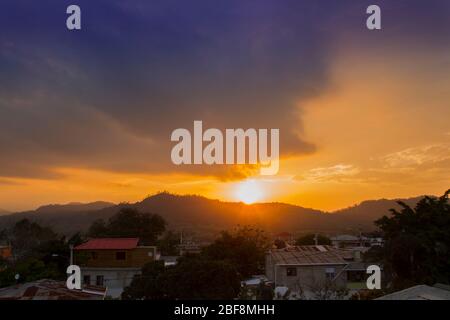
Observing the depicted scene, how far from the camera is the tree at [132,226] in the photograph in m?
31.6

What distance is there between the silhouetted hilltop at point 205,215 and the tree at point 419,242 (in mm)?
11820

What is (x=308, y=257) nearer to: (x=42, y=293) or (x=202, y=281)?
(x=202, y=281)

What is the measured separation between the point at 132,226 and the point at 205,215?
9203 mm

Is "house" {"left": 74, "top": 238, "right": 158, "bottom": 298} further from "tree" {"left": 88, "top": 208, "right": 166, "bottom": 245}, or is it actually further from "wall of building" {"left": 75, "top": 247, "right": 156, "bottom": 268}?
"tree" {"left": 88, "top": 208, "right": 166, "bottom": 245}

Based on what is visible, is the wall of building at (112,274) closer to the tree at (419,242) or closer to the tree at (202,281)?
the tree at (202,281)

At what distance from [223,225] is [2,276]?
2482cm

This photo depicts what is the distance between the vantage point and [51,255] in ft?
65.6

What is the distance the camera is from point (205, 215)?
4000 centimetres

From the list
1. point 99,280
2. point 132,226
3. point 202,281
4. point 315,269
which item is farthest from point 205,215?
point 202,281

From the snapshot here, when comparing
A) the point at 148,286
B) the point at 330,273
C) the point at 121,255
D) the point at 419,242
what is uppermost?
the point at 419,242

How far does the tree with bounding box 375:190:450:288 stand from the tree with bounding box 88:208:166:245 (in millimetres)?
19947

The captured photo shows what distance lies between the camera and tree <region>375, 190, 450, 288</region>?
12788 millimetres

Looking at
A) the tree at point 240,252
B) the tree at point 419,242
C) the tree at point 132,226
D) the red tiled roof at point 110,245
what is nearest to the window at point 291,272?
the tree at point 240,252
